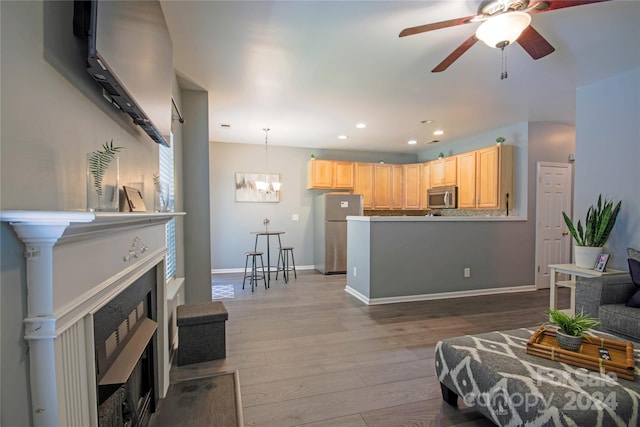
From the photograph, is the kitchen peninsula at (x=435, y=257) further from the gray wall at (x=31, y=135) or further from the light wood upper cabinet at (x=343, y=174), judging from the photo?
the gray wall at (x=31, y=135)

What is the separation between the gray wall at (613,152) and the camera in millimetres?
2957

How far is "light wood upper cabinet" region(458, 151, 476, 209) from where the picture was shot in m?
5.14

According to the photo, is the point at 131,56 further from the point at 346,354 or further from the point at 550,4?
the point at 346,354

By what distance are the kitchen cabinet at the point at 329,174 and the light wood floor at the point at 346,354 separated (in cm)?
249

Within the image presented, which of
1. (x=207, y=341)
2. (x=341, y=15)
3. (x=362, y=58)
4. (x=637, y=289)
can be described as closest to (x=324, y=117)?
(x=362, y=58)

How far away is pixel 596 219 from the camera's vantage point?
10.2ft

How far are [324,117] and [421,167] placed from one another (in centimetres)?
319

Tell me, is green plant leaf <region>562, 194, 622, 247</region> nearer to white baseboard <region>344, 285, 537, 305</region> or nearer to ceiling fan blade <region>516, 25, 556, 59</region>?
white baseboard <region>344, 285, 537, 305</region>

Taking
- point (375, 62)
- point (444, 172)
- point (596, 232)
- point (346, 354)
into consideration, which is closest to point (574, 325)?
point (346, 354)

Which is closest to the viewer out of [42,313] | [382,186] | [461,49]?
[42,313]

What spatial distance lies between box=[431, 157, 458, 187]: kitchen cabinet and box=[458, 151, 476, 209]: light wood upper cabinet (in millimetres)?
135

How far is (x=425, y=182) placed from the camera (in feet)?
21.2

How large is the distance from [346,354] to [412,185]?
15.8ft

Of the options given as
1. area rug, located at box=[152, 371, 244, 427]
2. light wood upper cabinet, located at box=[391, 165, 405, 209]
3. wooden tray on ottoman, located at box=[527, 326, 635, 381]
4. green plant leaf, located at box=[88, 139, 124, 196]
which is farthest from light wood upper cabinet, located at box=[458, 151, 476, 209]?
green plant leaf, located at box=[88, 139, 124, 196]
